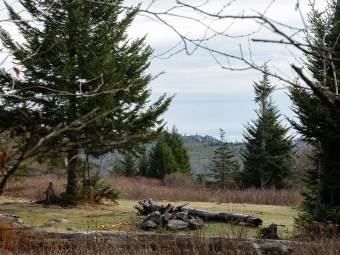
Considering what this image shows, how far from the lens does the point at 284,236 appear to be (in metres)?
10.4

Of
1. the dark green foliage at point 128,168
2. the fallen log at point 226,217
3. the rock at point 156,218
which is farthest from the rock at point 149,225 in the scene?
the dark green foliage at point 128,168

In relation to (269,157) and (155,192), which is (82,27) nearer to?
(155,192)

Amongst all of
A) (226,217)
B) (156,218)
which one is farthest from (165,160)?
(156,218)

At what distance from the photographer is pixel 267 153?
2839 cm

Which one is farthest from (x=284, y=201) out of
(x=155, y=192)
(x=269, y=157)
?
(x=269, y=157)

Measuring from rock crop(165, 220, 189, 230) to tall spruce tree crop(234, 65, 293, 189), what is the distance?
18124mm

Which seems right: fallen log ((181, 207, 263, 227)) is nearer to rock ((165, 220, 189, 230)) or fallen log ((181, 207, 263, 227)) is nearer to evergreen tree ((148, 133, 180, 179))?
rock ((165, 220, 189, 230))

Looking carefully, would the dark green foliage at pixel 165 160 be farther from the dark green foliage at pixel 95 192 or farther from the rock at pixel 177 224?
the rock at pixel 177 224

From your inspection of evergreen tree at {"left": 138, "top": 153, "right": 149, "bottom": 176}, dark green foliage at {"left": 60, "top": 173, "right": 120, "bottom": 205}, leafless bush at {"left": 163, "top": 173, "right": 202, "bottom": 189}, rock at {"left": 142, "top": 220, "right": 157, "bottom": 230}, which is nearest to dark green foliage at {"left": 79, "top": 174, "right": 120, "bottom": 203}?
dark green foliage at {"left": 60, "top": 173, "right": 120, "bottom": 205}

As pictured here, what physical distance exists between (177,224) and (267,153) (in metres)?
18.7

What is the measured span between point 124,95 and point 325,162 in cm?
682

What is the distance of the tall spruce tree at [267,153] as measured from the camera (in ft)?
93.5

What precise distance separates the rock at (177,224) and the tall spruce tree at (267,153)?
714 inches

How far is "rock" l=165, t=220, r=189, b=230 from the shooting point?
10.5 meters
